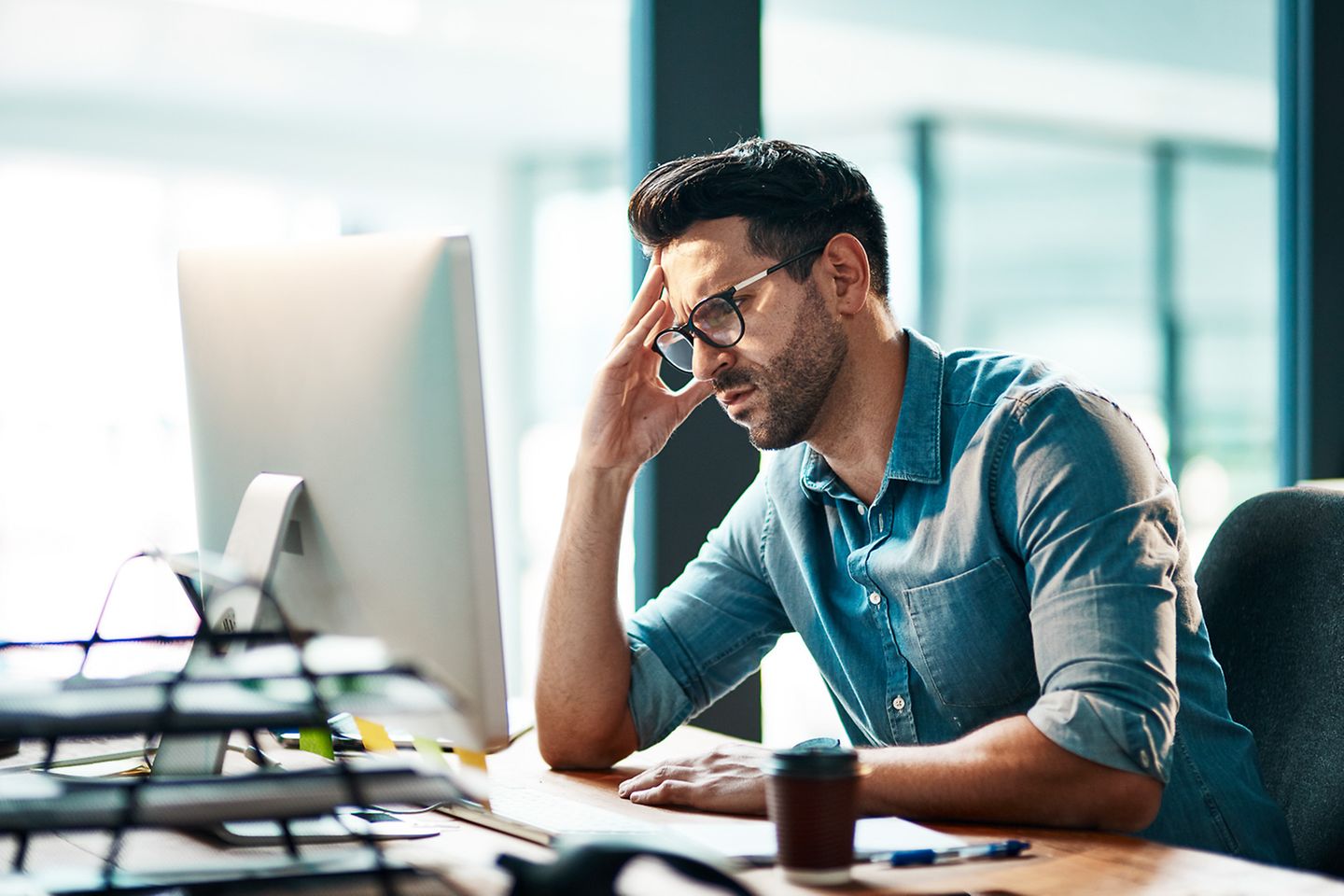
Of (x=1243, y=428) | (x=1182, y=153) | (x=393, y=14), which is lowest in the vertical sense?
(x=1243, y=428)

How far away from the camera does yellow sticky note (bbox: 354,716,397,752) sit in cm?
135

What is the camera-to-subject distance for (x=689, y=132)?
197 centimetres

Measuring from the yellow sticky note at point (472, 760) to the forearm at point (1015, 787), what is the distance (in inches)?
13.0

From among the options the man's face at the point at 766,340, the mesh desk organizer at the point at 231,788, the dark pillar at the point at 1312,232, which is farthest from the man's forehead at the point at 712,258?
the dark pillar at the point at 1312,232

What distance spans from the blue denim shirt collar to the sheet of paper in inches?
16.2

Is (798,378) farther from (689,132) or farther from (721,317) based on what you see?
(689,132)

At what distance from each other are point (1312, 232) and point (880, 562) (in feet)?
6.04

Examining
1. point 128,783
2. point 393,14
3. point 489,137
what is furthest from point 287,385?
point 489,137

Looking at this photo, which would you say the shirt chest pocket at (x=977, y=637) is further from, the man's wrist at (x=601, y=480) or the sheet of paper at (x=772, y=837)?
the man's wrist at (x=601, y=480)

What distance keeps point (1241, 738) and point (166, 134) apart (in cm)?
663

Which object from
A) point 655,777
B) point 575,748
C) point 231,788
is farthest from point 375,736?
point 231,788

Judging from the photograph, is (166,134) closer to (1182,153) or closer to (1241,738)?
(1182,153)

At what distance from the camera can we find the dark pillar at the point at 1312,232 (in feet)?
9.08

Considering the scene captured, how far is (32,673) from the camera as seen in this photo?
1.41 metres
